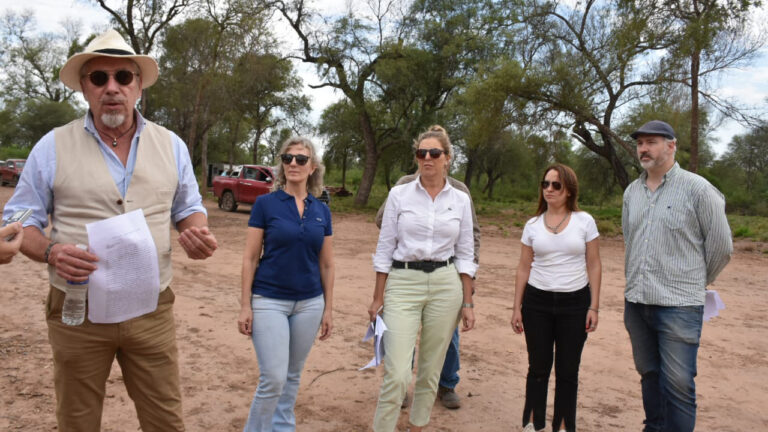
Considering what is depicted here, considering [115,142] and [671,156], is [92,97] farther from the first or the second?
[671,156]

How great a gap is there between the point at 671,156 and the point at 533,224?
0.94 meters

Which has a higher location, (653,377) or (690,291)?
(690,291)

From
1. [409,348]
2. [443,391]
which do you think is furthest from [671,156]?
[443,391]

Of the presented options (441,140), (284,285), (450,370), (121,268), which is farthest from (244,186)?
(121,268)

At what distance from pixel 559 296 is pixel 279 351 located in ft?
5.81

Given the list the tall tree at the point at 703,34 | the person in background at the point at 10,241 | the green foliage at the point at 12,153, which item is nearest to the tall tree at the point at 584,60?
the tall tree at the point at 703,34

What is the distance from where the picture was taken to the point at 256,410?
114 inches

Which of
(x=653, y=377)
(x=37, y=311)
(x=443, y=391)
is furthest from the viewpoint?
(x=37, y=311)

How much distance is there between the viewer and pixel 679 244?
3.19m

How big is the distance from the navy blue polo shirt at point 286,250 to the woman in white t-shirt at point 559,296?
143 centimetres

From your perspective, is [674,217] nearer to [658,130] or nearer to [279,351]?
[658,130]

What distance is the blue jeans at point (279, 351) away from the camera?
9.43 feet

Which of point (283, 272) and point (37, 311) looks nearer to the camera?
point (283, 272)

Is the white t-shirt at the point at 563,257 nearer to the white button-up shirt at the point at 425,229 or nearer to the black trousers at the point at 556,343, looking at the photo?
the black trousers at the point at 556,343
